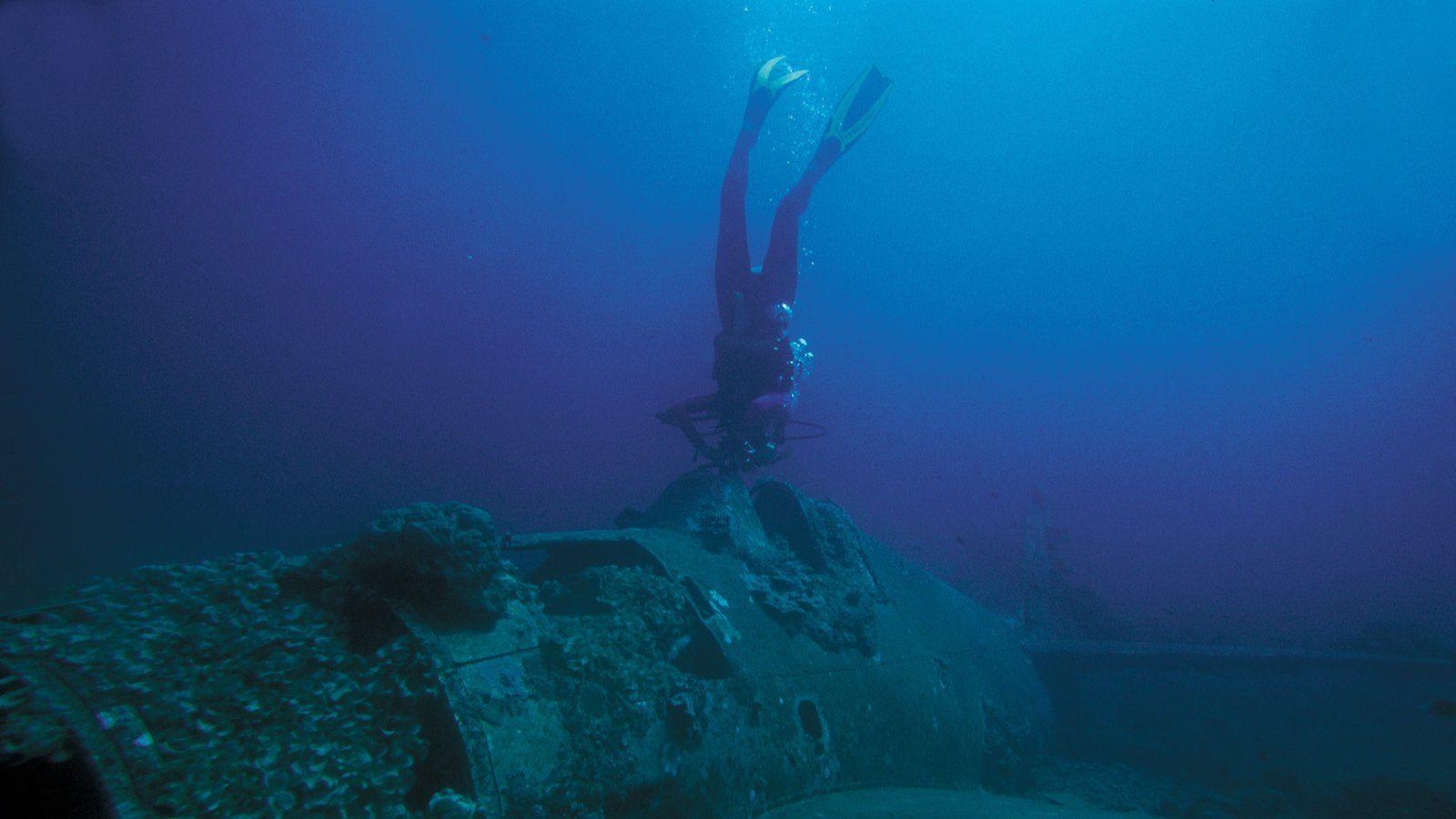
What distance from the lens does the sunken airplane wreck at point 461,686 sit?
1986 millimetres

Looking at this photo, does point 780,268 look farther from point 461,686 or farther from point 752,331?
point 461,686

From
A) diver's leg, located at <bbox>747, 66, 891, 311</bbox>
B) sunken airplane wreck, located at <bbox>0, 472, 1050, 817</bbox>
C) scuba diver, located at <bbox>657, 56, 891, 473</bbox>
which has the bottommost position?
sunken airplane wreck, located at <bbox>0, 472, 1050, 817</bbox>

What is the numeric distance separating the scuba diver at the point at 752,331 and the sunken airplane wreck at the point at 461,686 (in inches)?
99.6

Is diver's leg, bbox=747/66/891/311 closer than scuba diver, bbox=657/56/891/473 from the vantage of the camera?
No

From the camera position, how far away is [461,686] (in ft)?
8.95

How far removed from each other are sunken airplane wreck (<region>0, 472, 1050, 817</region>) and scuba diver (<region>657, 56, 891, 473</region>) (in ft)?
8.30

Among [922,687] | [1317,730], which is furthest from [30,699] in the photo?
[1317,730]

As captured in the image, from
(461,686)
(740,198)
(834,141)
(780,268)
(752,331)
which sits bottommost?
(461,686)

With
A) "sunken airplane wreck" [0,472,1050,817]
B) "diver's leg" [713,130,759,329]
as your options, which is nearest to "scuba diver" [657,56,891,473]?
"diver's leg" [713,130,759,329]

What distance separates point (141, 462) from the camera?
2653cm

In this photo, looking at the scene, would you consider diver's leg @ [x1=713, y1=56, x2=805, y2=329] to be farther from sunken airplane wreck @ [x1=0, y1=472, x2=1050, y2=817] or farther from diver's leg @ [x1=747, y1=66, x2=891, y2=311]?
sunken airplane wreck @ [x1=0, y1=472, x2=1050, y2=817]

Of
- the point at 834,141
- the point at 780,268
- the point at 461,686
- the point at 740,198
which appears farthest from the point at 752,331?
the point at 461,686

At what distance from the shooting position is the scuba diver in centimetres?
809

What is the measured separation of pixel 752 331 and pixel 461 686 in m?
6.30
